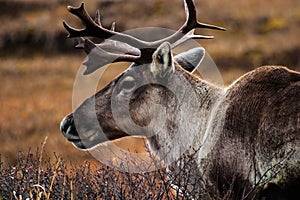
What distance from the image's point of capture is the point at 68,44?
2517 centimetres

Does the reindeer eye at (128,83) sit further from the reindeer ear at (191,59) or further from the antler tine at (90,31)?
the reindeer ear at (191,59)

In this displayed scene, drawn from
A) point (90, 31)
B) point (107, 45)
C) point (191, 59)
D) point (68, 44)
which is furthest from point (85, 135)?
point (68, 44)

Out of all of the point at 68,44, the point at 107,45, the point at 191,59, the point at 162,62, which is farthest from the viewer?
the point at 68,44

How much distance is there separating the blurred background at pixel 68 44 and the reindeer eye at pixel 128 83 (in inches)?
371

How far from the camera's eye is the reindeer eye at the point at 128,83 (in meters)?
6.84

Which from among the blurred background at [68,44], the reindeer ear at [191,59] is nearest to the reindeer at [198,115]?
→ the reindeer ear at [191,59]

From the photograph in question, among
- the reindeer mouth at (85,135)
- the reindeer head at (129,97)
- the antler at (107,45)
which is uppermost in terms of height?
the antler at (107,45)

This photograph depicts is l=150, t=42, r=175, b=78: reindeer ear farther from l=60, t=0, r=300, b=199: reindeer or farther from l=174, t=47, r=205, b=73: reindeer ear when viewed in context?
l=174, t=47, r=205, b=73: reindeer ear

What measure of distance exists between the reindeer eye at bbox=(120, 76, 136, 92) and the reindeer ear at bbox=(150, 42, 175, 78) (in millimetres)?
256

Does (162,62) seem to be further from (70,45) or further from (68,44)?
(68,44)

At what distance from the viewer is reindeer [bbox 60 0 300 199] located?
223 inches

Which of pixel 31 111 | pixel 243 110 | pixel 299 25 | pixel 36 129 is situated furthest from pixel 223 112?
pixel 299 25

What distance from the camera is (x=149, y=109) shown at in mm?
6832

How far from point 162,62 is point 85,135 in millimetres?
1044
